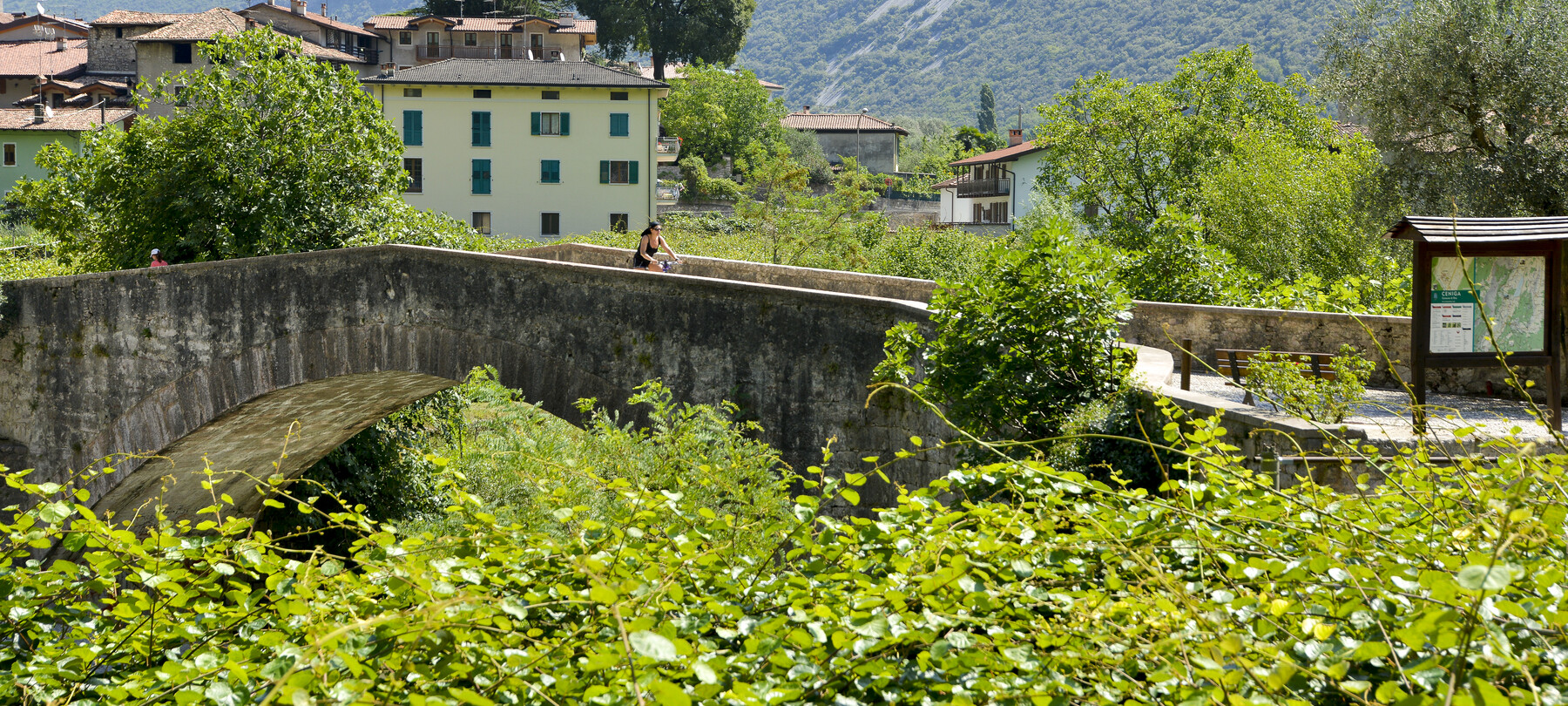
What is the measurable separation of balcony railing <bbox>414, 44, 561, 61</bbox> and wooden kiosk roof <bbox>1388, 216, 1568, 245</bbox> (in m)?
53.2

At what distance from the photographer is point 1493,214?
1595cm

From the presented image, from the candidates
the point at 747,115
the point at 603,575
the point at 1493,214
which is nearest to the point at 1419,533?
the point at 603,575

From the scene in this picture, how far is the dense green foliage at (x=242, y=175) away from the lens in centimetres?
1788

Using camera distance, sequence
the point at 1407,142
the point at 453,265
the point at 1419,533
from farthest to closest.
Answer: the point at 1407,142 < the point at 453,265 < the point at 1419,533

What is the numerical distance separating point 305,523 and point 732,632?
14.6 m

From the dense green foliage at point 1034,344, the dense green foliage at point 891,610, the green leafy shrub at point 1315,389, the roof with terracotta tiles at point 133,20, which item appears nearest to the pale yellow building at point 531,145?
the roof with terracotta tiles at point 133,20

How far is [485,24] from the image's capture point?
60.5 metres

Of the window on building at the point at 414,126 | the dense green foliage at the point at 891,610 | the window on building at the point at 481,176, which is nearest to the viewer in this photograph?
the dense green foliage at the point at 891,610

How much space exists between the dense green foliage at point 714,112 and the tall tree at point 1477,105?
4730 centimetres

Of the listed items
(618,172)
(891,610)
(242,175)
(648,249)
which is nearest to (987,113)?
(618,172)

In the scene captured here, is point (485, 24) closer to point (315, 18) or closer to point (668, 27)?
point (315, 18)

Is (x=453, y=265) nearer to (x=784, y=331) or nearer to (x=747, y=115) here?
(x=784, y=331)

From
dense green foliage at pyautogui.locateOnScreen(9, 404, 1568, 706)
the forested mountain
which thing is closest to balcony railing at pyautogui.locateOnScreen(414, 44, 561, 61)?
dense green foliage at pyautogui.locateOnScreen(9, 404, 1568, 706)

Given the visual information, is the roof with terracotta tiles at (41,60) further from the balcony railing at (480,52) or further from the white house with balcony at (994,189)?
the white house with balcony at (994,189)
